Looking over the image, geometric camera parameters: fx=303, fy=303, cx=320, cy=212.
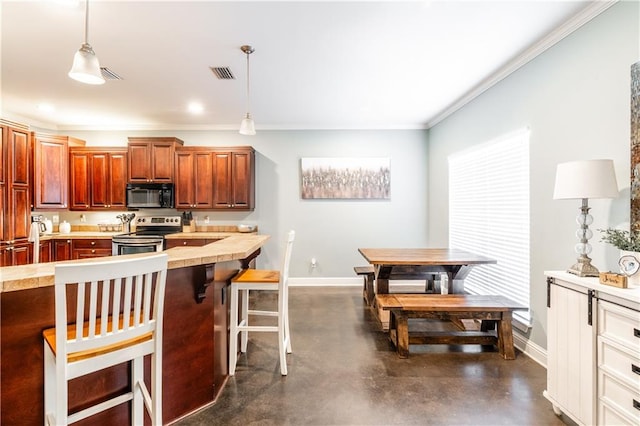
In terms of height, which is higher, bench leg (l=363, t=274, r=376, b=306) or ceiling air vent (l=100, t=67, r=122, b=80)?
ceiling air vent (l=100, t=67, r=122, b=80)

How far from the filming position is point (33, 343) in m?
1.39

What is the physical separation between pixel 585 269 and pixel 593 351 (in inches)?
18.7

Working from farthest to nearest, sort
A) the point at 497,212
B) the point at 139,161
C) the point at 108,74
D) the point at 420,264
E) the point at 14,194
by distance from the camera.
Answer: the point at 139,161 → the point at 14,194 → the point at 497,212 → the point at 108,74 → the point at 420,264

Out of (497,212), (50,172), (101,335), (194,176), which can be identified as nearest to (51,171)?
(50,172)

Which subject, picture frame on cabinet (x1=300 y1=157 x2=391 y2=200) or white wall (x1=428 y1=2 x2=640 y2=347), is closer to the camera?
white wall (x1=428 y1=2 x2=640 y2=347)

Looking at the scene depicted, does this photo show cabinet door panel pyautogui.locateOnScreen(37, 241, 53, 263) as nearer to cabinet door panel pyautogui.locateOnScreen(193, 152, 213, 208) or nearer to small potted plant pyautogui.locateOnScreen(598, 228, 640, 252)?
cabinet door panel pyautogui.locateOnScreen(193, 152, 213, 208)

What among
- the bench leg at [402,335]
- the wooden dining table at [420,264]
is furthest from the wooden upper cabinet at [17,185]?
the bench leg at [402,335]

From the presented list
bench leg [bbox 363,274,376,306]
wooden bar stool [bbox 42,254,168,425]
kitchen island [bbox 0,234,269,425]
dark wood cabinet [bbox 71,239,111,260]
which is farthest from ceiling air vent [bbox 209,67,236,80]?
dark wood cabinet [bbox 71,239,111,260]

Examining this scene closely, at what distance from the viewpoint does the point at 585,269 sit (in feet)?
6.07

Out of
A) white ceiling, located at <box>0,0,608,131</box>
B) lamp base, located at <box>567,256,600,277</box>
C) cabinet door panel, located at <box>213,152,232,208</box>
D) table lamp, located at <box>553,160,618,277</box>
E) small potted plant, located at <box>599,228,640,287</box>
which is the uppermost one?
white ceiling, located at <box>0,0,608,131</box>

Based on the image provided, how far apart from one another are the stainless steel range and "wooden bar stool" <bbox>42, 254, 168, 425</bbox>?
312 cm

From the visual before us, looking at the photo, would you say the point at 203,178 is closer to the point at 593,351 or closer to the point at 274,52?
the point at 274,52

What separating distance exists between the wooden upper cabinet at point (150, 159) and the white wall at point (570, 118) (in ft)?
14.7

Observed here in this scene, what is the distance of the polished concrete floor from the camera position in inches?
76.7
